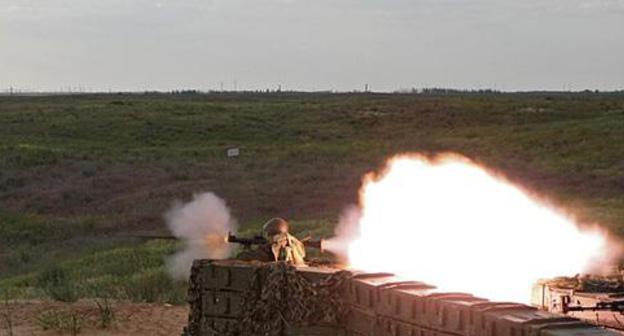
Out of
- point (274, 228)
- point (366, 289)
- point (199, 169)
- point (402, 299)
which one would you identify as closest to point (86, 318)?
point (274, 228)

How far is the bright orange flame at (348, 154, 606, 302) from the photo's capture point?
12297 mm

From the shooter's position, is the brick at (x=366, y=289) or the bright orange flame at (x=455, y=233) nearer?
the brick at (x=366, y=289)

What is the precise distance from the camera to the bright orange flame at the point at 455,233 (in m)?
12.3

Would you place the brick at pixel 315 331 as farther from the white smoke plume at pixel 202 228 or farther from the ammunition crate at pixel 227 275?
the white smoke plume at pixel 202 228

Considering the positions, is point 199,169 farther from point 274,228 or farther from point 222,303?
point 222,303

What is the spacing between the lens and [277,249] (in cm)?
1284

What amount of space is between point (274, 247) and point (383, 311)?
122 inches

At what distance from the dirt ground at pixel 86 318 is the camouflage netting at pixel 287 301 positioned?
4955 millimetres

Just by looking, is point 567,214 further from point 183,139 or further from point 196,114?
point 196,114

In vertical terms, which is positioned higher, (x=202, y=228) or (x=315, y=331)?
(x=202, y=228)

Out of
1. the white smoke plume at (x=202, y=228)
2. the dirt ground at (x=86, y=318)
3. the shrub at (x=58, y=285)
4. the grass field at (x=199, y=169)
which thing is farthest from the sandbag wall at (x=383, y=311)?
the grass field at (x=199, y=169)

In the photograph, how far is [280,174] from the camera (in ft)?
154

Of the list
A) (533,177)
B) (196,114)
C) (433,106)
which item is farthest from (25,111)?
(533,177)

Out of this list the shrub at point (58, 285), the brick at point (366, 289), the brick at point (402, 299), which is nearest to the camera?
the brick at point (402, 299)
